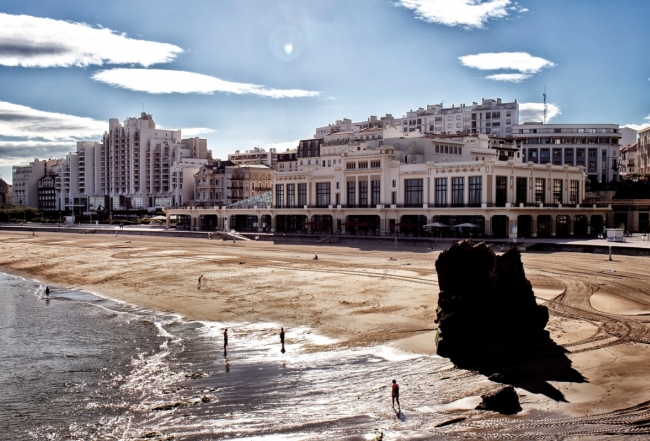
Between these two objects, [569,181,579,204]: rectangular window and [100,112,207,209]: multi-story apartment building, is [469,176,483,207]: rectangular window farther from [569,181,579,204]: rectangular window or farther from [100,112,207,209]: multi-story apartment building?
[100,112,207,209]: multi-story apartment building

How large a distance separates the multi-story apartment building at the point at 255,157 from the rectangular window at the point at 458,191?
282 ft

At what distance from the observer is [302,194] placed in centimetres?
9788

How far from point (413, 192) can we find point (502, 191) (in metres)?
12.7

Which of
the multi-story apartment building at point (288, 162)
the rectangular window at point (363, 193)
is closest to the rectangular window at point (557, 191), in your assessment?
the rectangular window at point (363, 193)

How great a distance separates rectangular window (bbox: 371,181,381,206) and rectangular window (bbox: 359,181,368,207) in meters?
1.22

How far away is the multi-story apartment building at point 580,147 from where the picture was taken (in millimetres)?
120250

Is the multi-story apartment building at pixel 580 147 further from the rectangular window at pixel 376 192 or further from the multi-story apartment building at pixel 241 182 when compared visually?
the multi-story apartment building at pixel 241 182

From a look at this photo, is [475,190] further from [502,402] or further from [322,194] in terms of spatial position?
[502,402]

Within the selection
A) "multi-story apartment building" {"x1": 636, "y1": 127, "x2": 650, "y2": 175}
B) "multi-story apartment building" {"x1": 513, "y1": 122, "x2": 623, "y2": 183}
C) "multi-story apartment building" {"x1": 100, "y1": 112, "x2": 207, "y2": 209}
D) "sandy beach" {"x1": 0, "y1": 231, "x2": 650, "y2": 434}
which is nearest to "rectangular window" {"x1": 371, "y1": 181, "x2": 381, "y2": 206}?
"sandy beach" {"x1": 0, "y1": 231, "x2": 650, "y2": 434}

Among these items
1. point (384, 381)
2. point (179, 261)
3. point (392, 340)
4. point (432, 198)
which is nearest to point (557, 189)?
point (432, 198)

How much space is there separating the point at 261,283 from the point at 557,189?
51.0m

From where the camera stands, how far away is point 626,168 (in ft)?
514

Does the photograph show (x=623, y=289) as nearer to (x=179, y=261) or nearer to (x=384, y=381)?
(x=384, y=381)

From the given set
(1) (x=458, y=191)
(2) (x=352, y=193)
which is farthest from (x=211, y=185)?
(1) (x=458, y=191)
